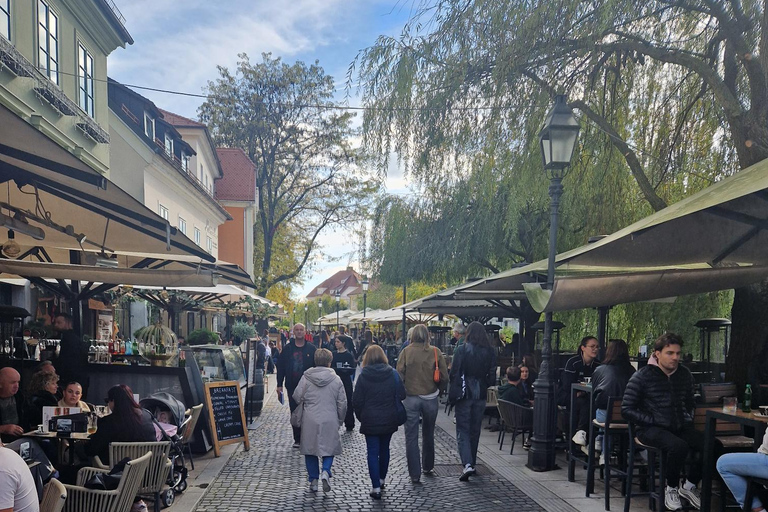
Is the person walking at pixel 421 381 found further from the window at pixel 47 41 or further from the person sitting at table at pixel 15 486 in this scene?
the window at pixel 47 41

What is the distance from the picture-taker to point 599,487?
776 centimetres

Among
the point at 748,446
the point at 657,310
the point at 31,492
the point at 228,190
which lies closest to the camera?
the point at 31,492

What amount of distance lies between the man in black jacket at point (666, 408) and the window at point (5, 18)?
11531mm

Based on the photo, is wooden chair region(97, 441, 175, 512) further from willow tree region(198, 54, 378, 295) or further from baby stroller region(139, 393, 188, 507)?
willow tree region(198, 54, 378, 295)

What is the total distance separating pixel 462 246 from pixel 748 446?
38.4 feet

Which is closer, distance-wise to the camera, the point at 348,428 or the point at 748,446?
the point at 748,446

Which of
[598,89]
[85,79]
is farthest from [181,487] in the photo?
[85,79]

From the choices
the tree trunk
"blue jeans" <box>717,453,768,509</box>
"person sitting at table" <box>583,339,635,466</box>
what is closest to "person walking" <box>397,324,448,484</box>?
"person sitting at table" <box>583,339,635,466</box>

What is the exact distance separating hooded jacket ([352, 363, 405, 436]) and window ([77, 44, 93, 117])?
11500mm

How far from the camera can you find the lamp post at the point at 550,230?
822cm

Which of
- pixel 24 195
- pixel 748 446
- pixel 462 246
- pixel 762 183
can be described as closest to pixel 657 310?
pixel 462 246

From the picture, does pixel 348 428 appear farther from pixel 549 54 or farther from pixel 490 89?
pixel 549 54

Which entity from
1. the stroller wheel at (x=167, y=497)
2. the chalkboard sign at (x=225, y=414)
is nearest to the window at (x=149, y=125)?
the chalkboard sign at (x=225, y=414)

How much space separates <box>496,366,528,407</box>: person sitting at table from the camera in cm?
981
